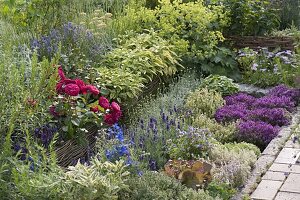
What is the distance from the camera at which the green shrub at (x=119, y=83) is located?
6501 mm

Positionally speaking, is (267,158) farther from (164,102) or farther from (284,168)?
(164,102)

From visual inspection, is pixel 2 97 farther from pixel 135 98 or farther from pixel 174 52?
pixel 174 52

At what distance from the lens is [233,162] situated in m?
5.35

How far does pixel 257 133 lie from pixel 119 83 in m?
1.64

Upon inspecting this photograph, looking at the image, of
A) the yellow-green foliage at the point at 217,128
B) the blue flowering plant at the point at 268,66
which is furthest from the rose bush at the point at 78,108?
the blue flowering plant at the point at 268,66

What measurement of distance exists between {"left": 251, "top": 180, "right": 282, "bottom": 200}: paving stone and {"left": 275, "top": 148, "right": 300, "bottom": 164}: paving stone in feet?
1.69

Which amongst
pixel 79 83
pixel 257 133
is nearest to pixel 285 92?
pixel 257 133

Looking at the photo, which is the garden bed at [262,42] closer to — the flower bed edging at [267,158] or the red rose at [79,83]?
the flower bed edging at [267,158]

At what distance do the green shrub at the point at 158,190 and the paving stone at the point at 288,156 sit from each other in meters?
1.32

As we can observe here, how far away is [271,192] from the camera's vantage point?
498 cm

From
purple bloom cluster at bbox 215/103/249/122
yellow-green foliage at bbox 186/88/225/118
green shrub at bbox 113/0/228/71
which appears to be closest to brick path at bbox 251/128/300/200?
purple bloom cluster at bbox 215/103/249/122

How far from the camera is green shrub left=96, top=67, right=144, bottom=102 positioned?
6501mm

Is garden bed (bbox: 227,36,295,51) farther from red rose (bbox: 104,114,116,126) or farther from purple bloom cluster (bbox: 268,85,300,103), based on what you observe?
red rose (bbox: 104,114,116,126)

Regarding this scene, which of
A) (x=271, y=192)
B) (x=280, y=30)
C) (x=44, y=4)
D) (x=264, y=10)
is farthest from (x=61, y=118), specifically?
(x=280, y=30)
